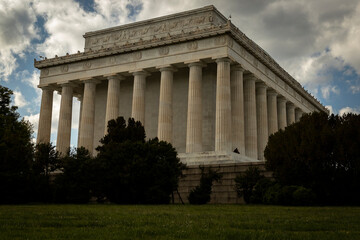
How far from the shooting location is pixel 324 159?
3512cm

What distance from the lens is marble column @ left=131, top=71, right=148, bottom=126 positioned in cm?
6412

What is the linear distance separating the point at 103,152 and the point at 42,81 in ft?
133

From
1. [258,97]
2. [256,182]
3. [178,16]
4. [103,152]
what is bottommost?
[256,182]

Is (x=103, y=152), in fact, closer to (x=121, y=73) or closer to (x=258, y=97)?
(x=121, y=73)

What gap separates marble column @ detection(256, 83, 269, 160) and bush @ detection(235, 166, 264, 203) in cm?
2824

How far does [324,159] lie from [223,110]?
23669 millimetres

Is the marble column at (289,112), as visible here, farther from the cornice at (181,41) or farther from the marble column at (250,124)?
the marble column at (250,124)

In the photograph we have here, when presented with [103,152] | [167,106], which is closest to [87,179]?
[103,152]

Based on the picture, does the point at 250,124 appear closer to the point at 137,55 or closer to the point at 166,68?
the point at 166,68

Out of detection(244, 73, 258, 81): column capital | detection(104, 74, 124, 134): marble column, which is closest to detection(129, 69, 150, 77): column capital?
detection(104, 74, 124, 134): marble column

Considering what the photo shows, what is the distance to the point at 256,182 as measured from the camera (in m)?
38.6

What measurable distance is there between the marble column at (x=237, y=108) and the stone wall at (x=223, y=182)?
1591cm

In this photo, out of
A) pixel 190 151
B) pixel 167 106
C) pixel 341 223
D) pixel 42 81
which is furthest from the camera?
pixel 42 81

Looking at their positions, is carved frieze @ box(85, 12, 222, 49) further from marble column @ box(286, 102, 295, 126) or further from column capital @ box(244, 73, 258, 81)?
marble column @ box(286, 102, 295, 126)
